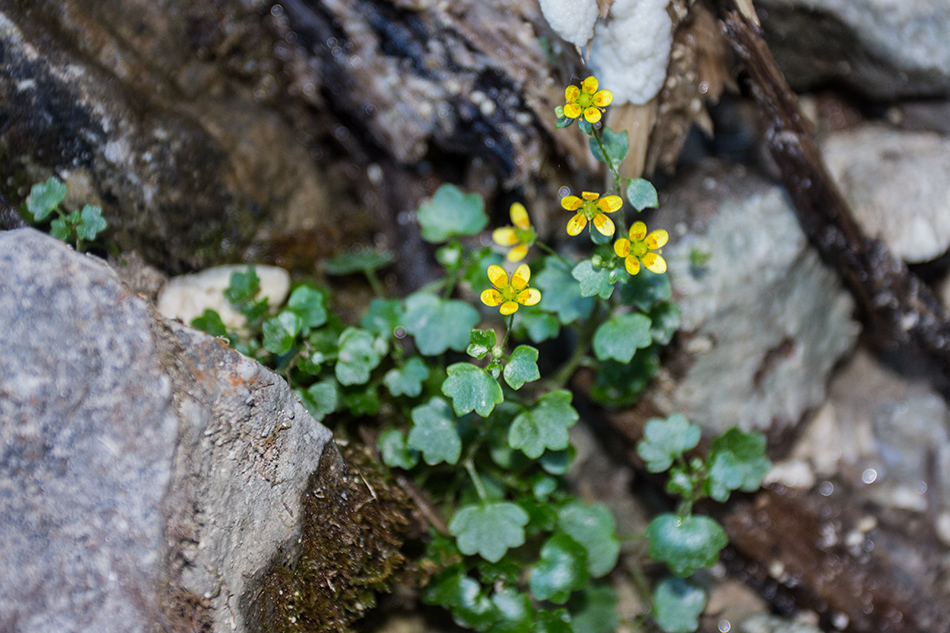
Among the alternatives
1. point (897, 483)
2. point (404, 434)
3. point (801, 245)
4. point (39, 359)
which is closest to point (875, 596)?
point (897, 483)

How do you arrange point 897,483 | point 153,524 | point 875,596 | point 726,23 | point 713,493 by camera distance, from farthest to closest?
point 897,483 → point 875,596 → point 713,493 → point 726,23 → point 153,524

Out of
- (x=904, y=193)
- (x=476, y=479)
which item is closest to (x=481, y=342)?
(x=476, y=479)

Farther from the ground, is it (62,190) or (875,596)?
(62,190)

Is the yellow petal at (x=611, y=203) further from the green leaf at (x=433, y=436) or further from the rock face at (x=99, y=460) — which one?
the rock face at (x=99, y=460)

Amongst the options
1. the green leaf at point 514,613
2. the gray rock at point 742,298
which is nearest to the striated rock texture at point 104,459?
the green leaf at point 514,613

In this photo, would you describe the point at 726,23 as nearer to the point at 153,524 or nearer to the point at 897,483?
the point at 153,524

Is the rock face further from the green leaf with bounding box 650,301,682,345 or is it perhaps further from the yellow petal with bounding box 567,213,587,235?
the green leaf with bounding box 650,301,682,345
